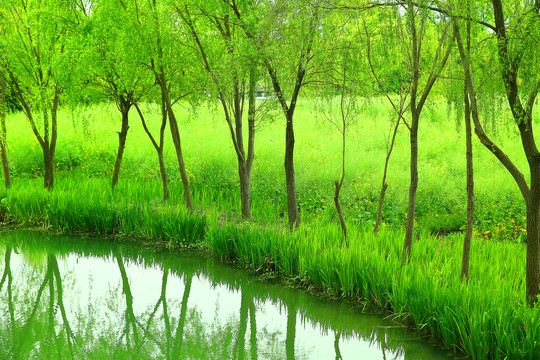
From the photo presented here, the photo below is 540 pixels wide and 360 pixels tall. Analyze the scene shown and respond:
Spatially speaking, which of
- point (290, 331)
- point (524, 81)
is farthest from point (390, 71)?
point (290, 331)

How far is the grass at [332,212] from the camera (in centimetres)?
534

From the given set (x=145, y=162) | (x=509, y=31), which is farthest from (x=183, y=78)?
(x=509, y=31)

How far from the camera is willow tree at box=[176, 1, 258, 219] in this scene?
27.7ft

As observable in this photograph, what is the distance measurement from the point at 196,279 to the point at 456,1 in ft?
18.5

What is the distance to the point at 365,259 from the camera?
653cm

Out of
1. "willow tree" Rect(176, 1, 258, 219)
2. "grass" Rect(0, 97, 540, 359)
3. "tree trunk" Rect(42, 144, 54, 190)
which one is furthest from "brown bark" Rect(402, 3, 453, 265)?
"tree trunk" Rect(42, 144, 54, 190)

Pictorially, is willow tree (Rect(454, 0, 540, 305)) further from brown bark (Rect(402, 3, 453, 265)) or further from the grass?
brown bark (Rect(402, 3, 453, 265))

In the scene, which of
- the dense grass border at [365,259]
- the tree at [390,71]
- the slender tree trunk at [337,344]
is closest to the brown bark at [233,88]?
the dense grass border at [365,259]

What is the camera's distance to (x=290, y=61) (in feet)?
26.6

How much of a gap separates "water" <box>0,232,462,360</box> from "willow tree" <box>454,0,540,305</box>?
1511 mm

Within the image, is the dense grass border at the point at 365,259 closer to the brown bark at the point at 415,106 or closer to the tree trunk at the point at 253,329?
the brown bark at the point at 415,106

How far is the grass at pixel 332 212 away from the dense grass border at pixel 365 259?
21mm

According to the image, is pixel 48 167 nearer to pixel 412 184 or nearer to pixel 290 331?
pixel 290 331

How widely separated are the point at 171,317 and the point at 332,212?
5.48m
